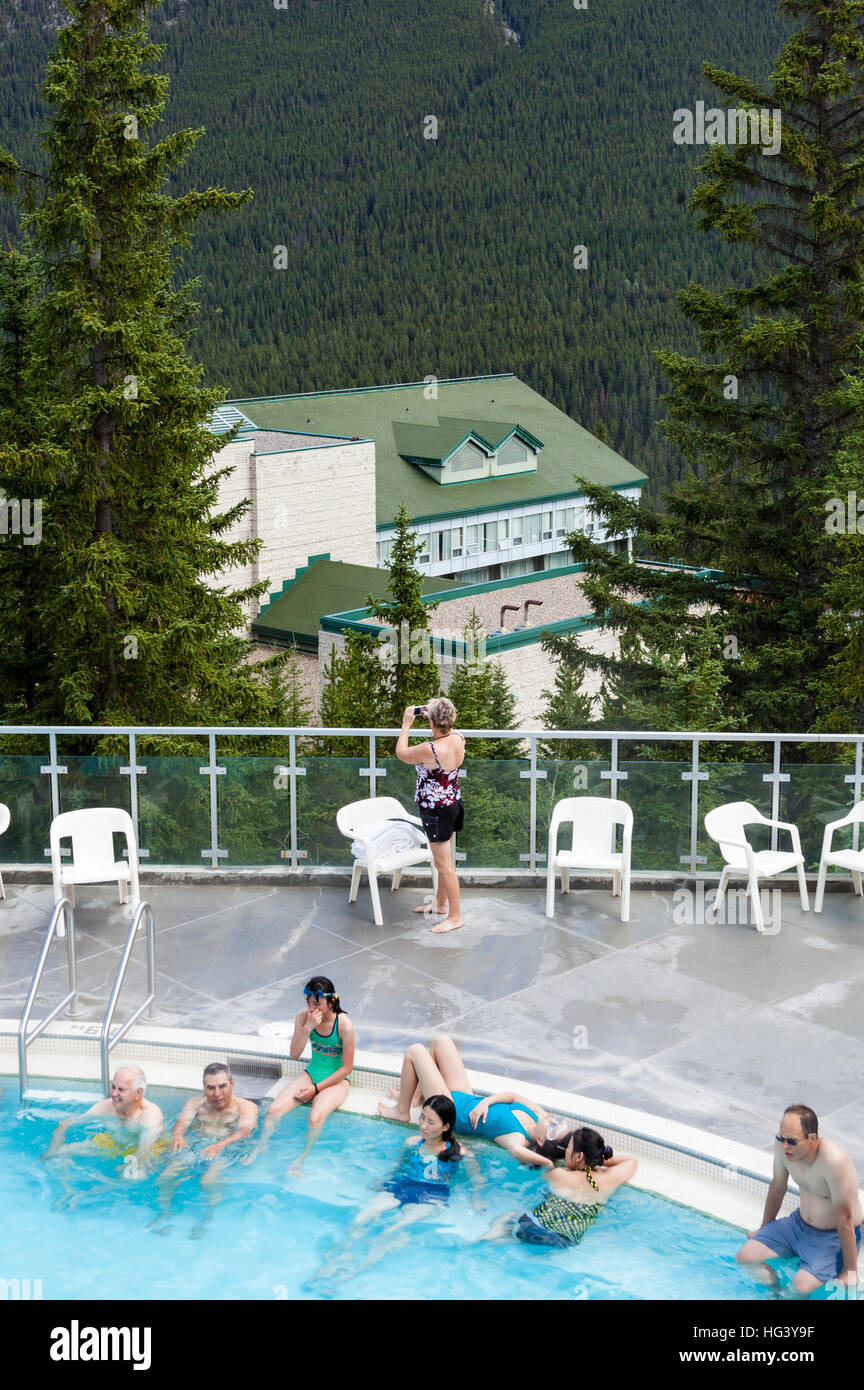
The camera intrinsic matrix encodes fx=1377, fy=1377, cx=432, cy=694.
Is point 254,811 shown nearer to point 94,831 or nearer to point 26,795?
point 94,831

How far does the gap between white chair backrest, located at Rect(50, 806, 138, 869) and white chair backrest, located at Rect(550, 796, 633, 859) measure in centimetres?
316

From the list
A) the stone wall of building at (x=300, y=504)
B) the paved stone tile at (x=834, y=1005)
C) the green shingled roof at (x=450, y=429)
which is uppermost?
the green shingled roof at (x=450, y=429)

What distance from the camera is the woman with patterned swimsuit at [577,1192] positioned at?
673 cm

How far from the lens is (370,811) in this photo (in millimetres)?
10328

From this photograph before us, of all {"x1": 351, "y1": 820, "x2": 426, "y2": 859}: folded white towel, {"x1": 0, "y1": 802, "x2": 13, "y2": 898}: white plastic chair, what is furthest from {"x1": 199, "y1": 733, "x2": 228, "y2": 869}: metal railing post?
{"x1": 0, "y1": 802, "x2": 13, "y2": 898}: white plastic chair

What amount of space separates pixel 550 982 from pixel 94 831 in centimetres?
352

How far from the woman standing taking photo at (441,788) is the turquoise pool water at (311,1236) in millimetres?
2430

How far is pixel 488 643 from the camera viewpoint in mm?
44344

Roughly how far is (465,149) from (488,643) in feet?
400

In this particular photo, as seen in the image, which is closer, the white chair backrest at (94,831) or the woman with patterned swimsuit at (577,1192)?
the woman with patterned swimsuit at (577,1192)

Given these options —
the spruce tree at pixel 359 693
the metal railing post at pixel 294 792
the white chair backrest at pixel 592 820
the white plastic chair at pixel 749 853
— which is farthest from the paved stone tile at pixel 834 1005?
the spruce tree at pixel 359 693

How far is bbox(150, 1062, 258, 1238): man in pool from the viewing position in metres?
7.48

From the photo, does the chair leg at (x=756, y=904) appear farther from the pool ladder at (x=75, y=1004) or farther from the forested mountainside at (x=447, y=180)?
the forested mountainside at (x=447, y=180)

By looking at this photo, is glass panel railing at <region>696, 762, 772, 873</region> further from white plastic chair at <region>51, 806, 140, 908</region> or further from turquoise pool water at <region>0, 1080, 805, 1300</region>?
white plastic chair at <region>51, 806, 140, 908</region>
